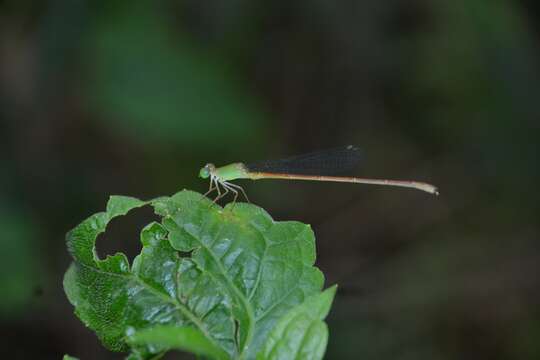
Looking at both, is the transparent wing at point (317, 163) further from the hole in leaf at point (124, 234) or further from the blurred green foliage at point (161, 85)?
the hole in leaf at point (124, 234)

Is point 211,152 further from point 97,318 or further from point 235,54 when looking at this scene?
point 97,318

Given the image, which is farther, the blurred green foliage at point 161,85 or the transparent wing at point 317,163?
the blurred green foliage at point 161,85

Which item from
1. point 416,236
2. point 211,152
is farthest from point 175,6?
point 416,236

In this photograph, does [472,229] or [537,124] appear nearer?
[537,124]

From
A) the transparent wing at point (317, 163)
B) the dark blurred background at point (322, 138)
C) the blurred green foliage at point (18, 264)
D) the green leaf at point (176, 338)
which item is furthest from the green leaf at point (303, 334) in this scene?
the blurred green foliage at point (18, 264)

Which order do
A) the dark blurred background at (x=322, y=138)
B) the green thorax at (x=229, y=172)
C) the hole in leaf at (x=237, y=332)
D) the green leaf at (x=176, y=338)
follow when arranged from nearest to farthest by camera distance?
the green leaf at (x=176, y=338), the hole in leaf at (x=237, y=332), the green thorax at (x=229, y=172), the dark blurred background at (x=322, y=138)

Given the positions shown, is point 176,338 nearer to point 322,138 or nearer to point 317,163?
point 317,163
